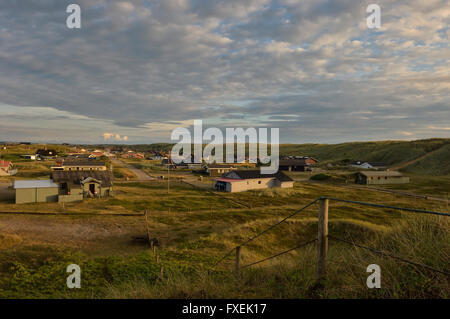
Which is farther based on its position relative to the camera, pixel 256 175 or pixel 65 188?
pixel 256 175

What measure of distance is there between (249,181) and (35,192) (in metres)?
38.1

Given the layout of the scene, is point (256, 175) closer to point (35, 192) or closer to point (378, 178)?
point (378, 178)

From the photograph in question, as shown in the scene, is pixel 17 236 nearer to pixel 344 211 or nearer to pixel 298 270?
pixel 298 270

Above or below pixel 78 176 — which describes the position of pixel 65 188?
below

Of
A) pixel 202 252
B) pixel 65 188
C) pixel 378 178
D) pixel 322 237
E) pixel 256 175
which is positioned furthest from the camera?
pixel 378 178

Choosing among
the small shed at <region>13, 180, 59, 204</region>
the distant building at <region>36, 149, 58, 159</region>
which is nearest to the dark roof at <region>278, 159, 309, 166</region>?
the small shed at <region>13, 180, 59, 204</region>

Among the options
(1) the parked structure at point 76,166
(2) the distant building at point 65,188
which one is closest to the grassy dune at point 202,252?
(2) the distant building at point 65,188

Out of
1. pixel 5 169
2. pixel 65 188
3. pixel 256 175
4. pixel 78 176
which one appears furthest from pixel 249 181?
pixel 5 169

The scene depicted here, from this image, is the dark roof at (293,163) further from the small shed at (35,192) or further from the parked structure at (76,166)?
the small shed at (35,192)

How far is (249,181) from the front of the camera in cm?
5562

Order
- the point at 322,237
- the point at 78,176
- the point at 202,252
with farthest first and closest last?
the point at 78,176
the point at 202,252
the point at 322,237

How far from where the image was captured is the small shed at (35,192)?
34531mm

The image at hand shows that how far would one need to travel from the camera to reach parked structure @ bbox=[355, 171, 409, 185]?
65.8 meters
